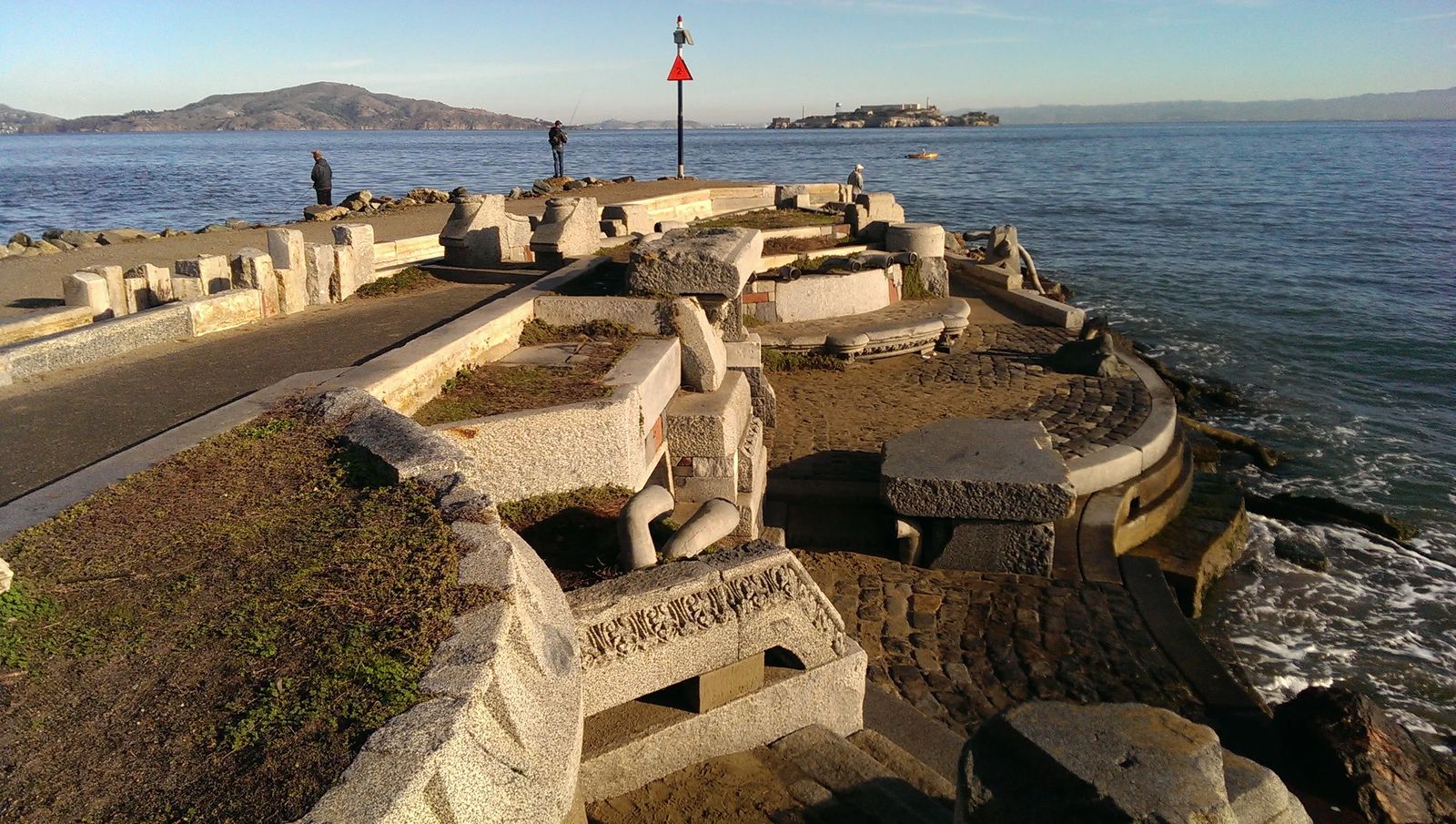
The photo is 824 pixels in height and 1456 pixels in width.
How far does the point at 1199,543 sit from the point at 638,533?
6034 millimetres

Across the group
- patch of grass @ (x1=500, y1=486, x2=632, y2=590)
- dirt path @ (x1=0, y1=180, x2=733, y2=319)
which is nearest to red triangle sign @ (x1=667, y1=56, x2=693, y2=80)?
dirt path @ (x1=0, y1=180, x2=733, y2=319)

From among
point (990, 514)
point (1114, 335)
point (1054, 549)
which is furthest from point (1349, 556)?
point (1114, 335)

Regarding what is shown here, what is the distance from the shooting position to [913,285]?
14242 mm

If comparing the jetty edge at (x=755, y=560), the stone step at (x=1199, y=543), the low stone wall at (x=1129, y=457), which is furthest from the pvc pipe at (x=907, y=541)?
the stone step at (x=1199, y=543)

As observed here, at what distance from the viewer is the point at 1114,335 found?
1538 centimetres

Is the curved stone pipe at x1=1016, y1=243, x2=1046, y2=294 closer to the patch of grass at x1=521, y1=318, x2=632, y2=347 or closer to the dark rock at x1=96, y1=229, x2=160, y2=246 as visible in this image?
the patch of grass at x1=521, y1=318, x2=632, y2=347

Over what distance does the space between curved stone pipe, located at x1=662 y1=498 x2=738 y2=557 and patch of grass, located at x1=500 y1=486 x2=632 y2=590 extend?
353 millimetres

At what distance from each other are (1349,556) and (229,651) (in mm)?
9725

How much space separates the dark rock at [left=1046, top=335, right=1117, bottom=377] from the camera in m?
11.4

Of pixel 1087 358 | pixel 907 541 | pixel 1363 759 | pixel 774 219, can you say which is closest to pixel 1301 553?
pixel 1087 358

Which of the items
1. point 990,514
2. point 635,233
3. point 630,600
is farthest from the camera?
point 635,233

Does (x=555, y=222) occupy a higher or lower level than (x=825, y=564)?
higher

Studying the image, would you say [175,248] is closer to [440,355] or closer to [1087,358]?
[440,355]

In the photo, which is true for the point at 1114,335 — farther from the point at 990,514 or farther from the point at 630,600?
the point at 630,600
